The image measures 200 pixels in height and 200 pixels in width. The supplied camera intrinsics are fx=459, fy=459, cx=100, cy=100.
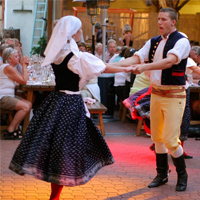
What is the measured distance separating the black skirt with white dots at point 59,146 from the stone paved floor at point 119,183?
58 cm

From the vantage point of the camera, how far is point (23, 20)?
17.9 meters

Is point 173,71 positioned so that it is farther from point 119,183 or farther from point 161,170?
point 119,183

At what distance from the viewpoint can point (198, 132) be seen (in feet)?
23.5

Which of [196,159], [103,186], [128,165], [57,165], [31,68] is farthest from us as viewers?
[31,68]

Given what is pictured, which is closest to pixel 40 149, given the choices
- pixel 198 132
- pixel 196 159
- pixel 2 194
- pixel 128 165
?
pixel 2 194

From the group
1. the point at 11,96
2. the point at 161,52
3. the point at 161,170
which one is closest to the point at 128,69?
the point at 161,52

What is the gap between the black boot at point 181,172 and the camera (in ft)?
14.2

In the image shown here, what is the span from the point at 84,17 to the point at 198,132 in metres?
7.11

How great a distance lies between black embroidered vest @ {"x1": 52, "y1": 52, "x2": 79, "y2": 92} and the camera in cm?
368

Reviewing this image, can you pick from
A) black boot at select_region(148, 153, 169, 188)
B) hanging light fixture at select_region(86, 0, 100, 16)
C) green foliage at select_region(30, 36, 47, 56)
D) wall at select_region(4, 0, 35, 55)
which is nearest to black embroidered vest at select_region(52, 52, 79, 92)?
black boot at select_region(148, 153, 169, 188)

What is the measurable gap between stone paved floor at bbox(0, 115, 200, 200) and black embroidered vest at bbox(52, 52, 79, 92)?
1044 mm

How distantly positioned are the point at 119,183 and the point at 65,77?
143 cm

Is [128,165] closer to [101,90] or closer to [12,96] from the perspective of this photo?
[12,96]

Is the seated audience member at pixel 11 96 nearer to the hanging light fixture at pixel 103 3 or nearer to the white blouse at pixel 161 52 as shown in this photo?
the hanging light fixture at pixel 103 3
